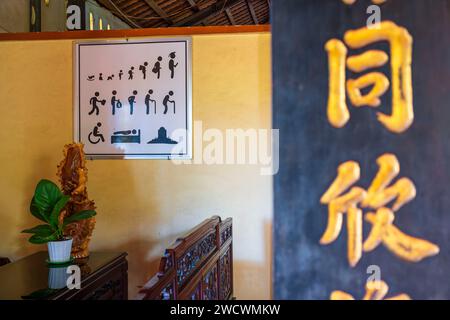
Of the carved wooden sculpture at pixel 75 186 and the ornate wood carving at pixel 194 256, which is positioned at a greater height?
the carved wooden sculpture at pixel 75 186

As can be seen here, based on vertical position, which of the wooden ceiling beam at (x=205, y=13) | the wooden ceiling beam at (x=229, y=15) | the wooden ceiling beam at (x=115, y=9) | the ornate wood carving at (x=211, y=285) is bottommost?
the ornate wood carving at (x=211, y=285)

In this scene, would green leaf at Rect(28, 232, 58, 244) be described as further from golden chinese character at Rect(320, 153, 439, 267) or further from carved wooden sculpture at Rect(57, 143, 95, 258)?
golden chinese character at Rect(320, 153, 439, 267)

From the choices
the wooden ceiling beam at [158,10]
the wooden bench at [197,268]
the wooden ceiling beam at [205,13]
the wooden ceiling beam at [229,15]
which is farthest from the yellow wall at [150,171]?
the wooden ceiling beam at [229,15]

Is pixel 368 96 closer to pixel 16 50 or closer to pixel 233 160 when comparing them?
pixel 233 160

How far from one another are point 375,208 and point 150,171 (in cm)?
171

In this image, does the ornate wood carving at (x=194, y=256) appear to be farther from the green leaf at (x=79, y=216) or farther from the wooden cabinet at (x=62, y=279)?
the green leaf at (x=79, y=216)

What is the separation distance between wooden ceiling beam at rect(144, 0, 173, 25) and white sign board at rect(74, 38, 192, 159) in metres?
1.66

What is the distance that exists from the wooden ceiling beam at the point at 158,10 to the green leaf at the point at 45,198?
8.57 feet

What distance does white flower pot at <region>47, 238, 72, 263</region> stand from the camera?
1687 mm

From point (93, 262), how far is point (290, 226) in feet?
4.21

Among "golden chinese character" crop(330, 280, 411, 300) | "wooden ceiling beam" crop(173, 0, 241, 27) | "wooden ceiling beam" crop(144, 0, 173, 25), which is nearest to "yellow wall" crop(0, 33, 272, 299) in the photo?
"golden chinese character" crop(330, 280, 411, 300)

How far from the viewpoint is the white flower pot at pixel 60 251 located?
1.69 meters

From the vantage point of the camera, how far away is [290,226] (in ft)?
2.82

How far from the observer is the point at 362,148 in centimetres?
85
